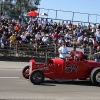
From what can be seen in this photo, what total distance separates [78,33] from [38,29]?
12.6ft

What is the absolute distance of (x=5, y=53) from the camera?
22609 mm

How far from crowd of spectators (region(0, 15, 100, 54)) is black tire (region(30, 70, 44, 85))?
10850 millimetres

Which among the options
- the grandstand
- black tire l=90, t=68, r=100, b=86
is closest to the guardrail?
the grandstand

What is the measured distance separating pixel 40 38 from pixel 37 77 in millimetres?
12752

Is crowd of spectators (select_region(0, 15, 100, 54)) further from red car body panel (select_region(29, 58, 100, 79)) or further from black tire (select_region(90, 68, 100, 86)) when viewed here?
black tire (select_region(90, 68, 100, 86))

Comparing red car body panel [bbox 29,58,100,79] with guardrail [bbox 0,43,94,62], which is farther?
guardrail [bbox 0,43,94,62]

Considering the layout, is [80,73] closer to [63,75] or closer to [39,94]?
[63,75]

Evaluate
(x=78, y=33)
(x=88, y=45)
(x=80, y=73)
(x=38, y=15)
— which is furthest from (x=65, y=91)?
(x=38, y=15)

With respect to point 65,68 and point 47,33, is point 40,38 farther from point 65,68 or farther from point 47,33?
point 65,68

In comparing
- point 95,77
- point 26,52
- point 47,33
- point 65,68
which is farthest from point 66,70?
point 47,33

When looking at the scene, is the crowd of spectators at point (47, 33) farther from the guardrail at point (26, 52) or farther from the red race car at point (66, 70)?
the red race car at point (66, 70)

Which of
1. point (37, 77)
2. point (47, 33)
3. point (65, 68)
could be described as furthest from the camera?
point (47, 33)

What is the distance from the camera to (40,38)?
80.0ft

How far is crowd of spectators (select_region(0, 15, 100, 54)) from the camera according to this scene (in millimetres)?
23594
